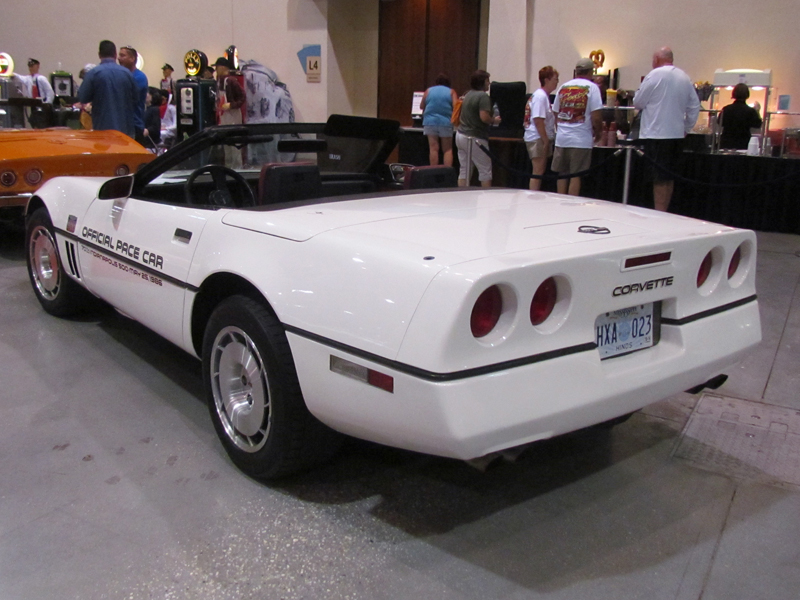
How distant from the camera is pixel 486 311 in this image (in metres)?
1.99

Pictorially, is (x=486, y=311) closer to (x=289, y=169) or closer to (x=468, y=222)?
(x=468, y=222)

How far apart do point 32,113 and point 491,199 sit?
10388 millimetres

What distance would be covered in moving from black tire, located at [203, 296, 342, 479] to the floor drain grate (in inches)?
58.4

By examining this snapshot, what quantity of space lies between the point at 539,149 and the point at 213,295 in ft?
21.5

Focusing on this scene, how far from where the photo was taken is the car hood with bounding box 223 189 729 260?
7.20ft

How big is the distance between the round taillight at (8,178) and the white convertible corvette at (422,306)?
2678 mm

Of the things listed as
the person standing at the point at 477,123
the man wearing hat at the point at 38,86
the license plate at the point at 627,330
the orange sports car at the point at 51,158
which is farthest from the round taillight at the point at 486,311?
the man wearing hat at the point at 38,86

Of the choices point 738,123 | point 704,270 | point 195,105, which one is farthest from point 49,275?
point 195,105

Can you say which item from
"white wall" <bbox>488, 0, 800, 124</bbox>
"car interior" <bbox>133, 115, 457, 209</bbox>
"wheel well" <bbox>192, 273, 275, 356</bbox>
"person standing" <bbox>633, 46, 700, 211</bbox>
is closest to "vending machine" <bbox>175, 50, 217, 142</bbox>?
"white wall" <bbox>488, 0, 800, 124</bbox>

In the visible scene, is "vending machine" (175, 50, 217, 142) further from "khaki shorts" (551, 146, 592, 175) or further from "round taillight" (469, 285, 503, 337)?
"round taillight" (469, 285, 503, 337)

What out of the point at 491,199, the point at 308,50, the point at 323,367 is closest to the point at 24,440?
the point at 323,367

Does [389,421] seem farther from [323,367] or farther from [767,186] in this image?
[767,186]

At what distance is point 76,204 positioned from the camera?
377 cm

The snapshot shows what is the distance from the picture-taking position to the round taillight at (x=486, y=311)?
197 centimetres
